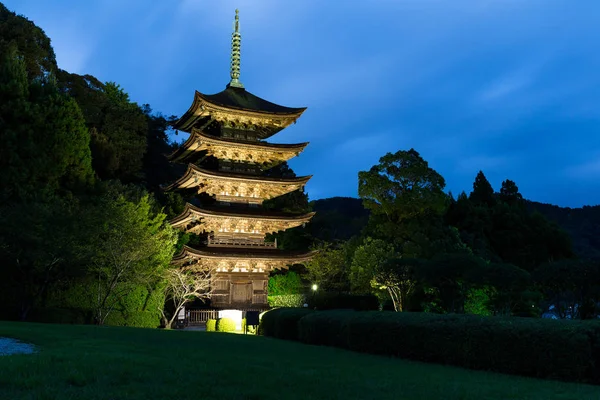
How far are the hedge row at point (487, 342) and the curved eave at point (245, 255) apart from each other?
19.3 meters

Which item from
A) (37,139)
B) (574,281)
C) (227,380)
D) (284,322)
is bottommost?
(227,380)

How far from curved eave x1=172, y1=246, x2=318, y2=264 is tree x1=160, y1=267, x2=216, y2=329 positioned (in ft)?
4.03

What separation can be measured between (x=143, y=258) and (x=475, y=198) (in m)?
45.1

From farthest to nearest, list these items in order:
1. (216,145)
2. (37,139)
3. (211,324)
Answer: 1. (216,145)
2. (37,139)
3. (211,324)

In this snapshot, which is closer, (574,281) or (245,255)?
(574,281)

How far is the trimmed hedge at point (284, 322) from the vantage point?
23.8 meters

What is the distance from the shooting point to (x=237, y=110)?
40.7 m

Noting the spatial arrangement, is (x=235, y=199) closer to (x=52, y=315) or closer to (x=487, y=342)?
(x=52, y=315)

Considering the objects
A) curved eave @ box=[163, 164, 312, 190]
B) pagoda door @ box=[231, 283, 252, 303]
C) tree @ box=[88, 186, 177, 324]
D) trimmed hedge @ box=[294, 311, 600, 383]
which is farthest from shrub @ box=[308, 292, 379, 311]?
trimmed hedge @ box=[294, 311, 600, 383]

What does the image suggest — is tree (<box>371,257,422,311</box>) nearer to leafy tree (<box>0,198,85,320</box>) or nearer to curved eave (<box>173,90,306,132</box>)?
leafy tree (<box>0,198,85,320</box>)

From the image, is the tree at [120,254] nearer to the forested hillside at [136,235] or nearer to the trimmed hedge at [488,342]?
the forested hillside at [136,235]

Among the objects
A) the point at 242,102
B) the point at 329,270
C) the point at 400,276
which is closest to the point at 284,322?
the point at 400,276

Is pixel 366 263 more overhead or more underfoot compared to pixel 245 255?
more underfoot

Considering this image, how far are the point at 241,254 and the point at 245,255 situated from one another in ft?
0.93
